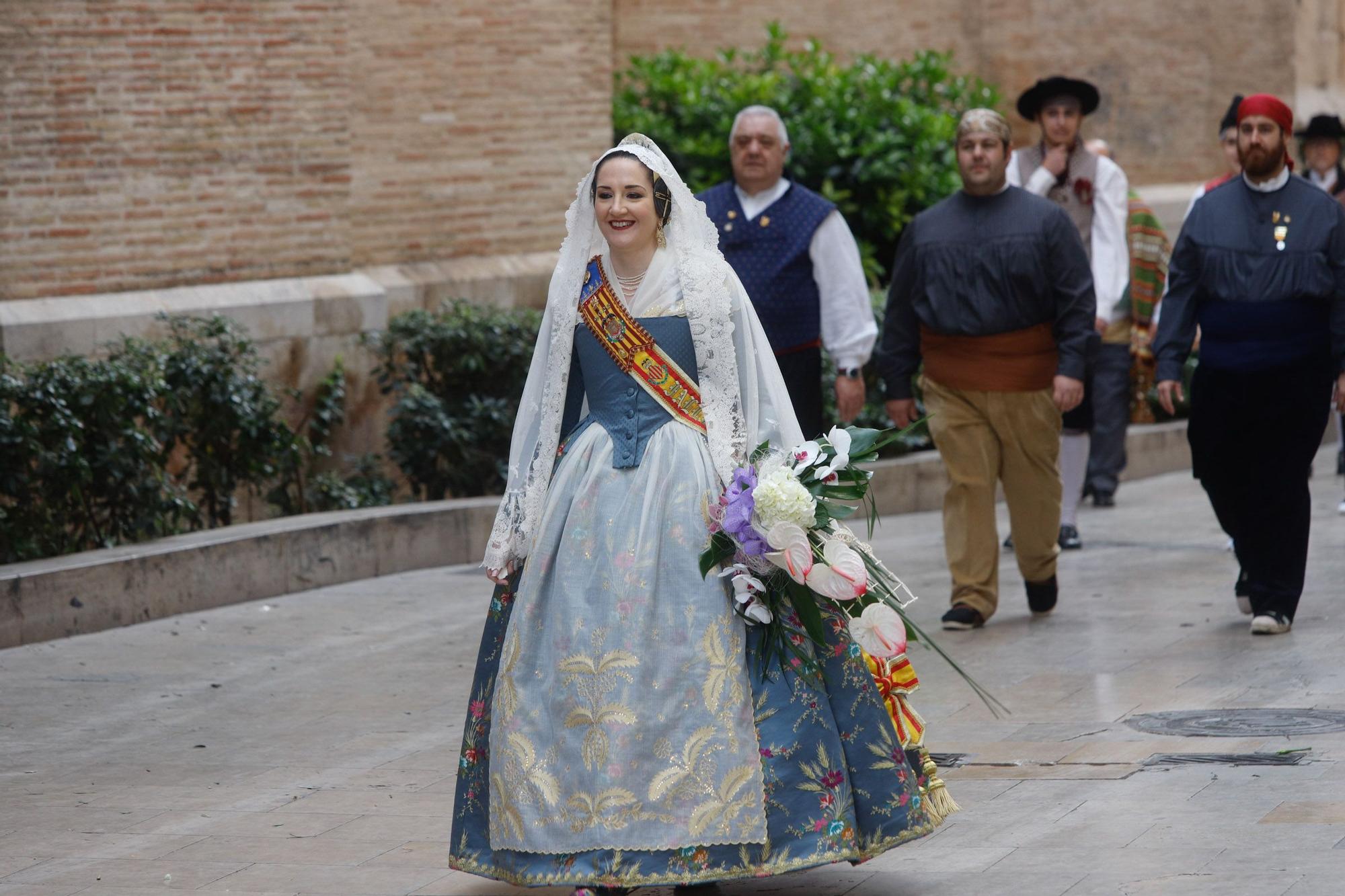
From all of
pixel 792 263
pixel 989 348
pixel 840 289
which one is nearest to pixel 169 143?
pixel 792 263

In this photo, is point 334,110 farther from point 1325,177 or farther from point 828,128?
point 1325,177

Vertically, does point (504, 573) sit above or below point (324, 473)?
above

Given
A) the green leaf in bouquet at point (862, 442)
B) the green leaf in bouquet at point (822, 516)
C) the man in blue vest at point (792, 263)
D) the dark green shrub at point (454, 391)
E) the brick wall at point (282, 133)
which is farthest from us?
the dark green shrub at point (454, 391)

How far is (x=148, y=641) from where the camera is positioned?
8828 mm

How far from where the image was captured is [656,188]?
17.6 ft

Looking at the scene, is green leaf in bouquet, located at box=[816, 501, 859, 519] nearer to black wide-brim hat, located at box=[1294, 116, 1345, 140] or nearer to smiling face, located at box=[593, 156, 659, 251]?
smiling face, located at box=[593, 156, 659, 251]

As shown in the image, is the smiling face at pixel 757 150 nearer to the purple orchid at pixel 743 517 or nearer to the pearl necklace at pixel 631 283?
the pearl necklace at pixel 631 283

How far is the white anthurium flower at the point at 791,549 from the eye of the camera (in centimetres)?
491

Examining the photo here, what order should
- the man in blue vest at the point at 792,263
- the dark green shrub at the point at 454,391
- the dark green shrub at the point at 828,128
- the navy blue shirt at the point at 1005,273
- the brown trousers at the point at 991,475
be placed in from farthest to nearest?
the dark green shrub at the point at 828,128 < the dark green shrub at the point at 454,391 < the man in blue vest at the point at 792,263 < the brown trousers at the point at 991,475 < the navy blue shirt at the point at 1005,273

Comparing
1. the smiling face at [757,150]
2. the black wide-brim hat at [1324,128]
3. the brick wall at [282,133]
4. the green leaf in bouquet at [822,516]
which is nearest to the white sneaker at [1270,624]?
the smiling face at [757,150]

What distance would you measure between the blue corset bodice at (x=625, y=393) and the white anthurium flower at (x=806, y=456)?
1.11 ft

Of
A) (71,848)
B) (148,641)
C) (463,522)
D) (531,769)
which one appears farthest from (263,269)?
(531,769)

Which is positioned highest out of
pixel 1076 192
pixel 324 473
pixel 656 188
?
pixel 656 188

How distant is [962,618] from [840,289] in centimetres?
143
